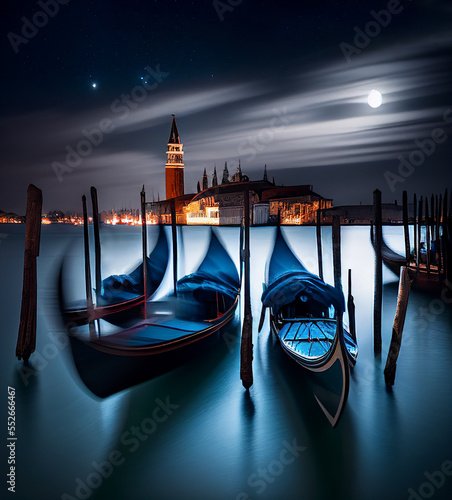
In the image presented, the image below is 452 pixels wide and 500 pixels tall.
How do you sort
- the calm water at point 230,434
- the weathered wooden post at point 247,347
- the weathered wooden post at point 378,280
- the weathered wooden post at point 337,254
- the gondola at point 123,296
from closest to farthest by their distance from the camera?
the calm water at point 230,434
the weathered wooden post at point 247,347
the weathered wooden post at point 378,280
the weathered wooden post at point 337,254
the gondola at point 123,296

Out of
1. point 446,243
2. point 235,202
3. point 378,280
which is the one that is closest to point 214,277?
point 378,280

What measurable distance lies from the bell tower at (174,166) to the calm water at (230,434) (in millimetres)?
33487

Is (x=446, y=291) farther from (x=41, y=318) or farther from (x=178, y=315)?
(x=41, y=318)

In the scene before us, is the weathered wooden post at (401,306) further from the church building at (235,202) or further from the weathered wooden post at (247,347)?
the church building at (235,202)

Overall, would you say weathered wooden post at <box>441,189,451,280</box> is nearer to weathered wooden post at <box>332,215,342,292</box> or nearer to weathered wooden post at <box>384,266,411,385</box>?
weathered wooden post at <box>332,215,342,292</box>

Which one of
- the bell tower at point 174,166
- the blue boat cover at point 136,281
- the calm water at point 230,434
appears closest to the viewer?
the calm water at point 230,434

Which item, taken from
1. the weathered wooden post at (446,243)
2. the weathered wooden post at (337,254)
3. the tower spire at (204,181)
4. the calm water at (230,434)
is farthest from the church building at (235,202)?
the calm water at (230,434)

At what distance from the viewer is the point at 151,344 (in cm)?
358

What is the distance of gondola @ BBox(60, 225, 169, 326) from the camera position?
5334 millimetres

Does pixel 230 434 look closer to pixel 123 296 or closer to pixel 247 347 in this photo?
pixel 247 347

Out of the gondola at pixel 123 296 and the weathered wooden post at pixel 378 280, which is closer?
the weathered wooden post at pixel 378 280

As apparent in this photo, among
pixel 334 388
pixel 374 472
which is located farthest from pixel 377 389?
pixel 374 472

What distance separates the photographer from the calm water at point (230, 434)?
245cm

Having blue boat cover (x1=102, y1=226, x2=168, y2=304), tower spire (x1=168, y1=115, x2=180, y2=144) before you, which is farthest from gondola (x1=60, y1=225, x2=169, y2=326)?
tower spire (x1=168, y1=115, x2=180, y2=144)
